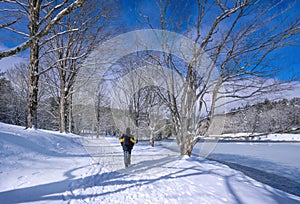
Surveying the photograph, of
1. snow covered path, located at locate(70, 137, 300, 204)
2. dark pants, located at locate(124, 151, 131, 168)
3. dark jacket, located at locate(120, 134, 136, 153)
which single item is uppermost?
dark jacket, located at locate(120, 134, 136, 153)

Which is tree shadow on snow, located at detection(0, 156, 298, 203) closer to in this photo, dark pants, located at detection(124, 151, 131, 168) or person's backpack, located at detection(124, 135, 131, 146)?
dark pants, located at detection(124, 151, 131, 168)

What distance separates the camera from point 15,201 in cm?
208

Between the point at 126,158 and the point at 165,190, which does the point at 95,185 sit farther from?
the point at 126,158

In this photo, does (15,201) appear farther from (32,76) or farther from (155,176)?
(32,76)

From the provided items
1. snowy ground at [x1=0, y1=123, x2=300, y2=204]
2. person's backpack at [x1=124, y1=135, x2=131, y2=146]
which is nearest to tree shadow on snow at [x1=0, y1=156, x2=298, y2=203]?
snowy ground at [x1=0, y1=123, x2=300, y2=204]

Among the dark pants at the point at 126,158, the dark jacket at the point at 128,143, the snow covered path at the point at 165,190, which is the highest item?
the dark jacket at the point at 128,143

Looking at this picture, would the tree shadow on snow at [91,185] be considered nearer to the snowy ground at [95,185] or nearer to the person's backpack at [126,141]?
the snowy ground at [95,185]

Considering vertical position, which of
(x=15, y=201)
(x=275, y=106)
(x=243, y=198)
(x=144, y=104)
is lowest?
(x=243, y=198)

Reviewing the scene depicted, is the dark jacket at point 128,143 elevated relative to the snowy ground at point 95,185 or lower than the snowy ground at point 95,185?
elevated

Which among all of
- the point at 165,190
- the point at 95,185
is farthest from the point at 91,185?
the point at 165,190

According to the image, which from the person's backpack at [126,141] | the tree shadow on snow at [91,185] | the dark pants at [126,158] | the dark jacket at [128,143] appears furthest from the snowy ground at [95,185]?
the person's backpack at [126,141]

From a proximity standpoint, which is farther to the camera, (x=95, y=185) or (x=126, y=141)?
(x=126, y=141)

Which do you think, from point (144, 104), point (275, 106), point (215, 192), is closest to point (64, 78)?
point (144, 104)

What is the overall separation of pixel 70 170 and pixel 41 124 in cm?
2637
